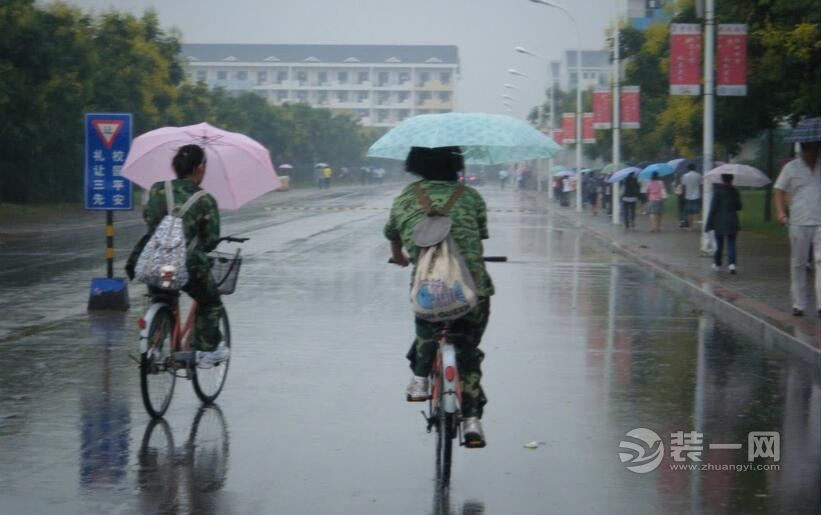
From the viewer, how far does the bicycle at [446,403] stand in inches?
269

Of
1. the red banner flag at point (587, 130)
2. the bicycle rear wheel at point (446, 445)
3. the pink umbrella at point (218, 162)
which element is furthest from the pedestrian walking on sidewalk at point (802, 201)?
the red banner flag at point (587, 130)

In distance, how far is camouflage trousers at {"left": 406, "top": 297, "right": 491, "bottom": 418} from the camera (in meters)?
7.16

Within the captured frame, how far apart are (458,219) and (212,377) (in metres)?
3.02

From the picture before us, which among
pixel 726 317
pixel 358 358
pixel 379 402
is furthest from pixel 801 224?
pixel 379 402

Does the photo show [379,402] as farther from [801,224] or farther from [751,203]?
[751,203]

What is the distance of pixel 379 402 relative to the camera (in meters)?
9.45

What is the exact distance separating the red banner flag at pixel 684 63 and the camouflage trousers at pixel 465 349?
59.0 ft

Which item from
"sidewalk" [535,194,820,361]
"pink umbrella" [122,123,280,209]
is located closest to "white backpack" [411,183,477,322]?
Result: "pink umbrella" [122,123,280,209]

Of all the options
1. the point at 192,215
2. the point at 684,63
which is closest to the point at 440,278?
the point at 192,215

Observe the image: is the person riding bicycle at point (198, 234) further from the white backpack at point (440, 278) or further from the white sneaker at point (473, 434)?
the white sneaker at point (473, 434)

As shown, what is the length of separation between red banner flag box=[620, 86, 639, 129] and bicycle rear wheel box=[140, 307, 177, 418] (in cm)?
3216

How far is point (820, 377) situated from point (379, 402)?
12.3ft

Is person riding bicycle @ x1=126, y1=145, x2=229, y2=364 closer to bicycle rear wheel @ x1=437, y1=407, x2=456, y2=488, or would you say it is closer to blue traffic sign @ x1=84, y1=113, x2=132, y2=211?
bicycle rear wheel @ x1=437, y1=407, x2=456, y2=488

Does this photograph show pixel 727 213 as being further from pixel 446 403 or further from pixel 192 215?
pixel 446 403
